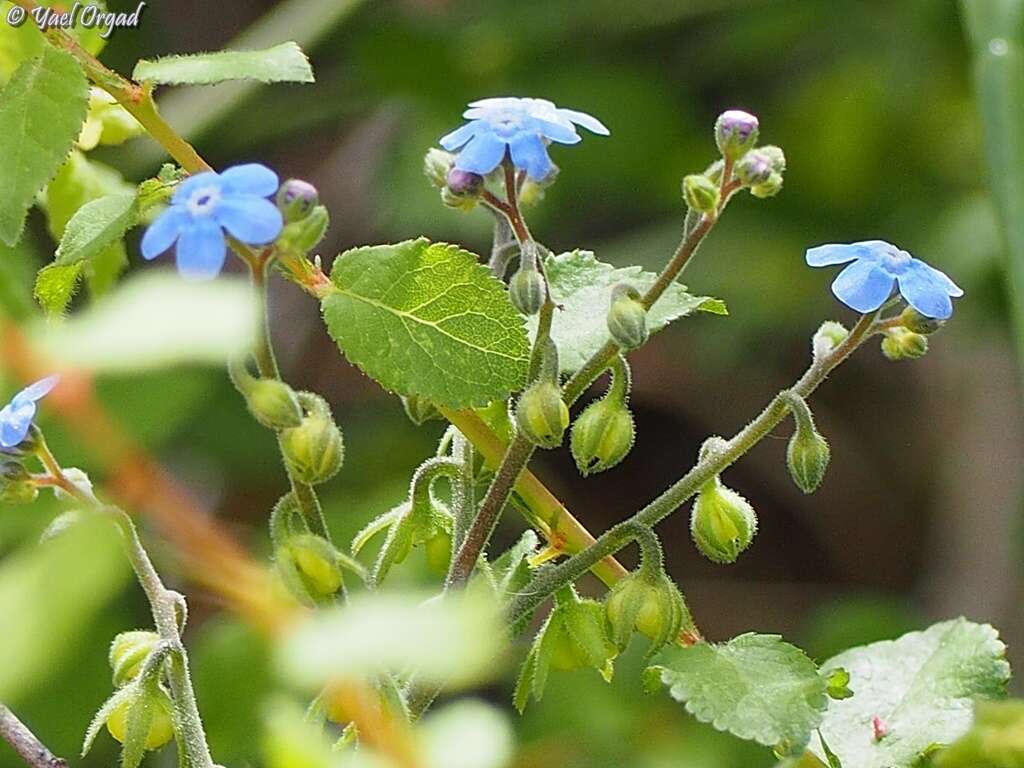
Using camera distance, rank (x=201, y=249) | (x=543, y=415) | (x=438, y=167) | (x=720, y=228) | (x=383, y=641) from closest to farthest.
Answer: (x=383, y=641), (x=201, y=249), (x=543, y=415), (x=438, y=167), (x=720, y=228)

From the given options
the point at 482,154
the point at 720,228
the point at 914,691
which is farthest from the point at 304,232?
the point at 720,228

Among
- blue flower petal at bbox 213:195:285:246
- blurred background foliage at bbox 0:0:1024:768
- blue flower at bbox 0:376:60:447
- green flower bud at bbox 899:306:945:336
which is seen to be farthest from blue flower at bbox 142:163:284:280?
blurred background foliage at bbox 0:0:1024:768

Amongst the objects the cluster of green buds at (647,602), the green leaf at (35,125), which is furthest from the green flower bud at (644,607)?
the green leaf at (35,125)

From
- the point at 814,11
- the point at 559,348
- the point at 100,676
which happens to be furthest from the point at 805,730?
the point at 814,11

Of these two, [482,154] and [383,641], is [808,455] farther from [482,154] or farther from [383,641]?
[383,641]

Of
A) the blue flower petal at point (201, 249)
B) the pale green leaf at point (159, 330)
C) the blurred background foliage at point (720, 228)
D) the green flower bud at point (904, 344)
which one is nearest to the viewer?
the pale green leaf at point (159, 330)

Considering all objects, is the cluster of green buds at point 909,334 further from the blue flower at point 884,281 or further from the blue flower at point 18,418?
the blue flower at point 18,418
